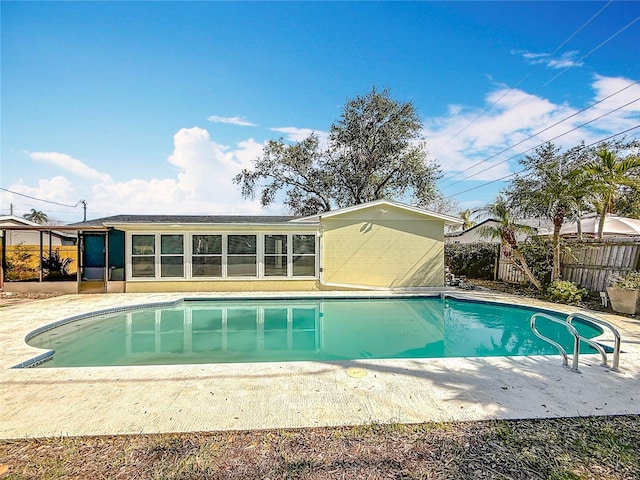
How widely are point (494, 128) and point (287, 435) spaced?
902 inches

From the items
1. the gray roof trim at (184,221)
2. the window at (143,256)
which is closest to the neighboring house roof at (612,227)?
the gray roof trim at (184,221)

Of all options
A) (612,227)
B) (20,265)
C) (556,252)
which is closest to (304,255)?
(556,252)

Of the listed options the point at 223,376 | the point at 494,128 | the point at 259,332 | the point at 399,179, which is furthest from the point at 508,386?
the point at 494,128

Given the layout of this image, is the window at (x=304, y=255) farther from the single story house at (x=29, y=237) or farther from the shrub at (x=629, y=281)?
the single story house at (x=29, y=237)

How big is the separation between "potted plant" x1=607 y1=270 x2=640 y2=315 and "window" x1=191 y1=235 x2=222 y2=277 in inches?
451

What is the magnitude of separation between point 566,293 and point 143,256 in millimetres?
13346

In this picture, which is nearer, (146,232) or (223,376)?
(223,376)

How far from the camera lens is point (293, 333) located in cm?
831

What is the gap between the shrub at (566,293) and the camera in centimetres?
1003

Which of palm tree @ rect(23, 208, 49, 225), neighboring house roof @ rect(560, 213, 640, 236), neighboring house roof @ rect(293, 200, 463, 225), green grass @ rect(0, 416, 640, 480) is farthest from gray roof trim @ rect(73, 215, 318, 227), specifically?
palm tree @ rect(23, 208, 49, 225)

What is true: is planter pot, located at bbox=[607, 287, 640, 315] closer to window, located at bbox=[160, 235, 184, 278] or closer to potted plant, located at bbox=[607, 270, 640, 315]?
potted plant, located at bbox=[607, 270, 640, 315]

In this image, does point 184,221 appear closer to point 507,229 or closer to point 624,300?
point 507,229

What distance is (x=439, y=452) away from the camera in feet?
9.29

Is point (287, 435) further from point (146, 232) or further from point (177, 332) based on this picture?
point (146, 232)
